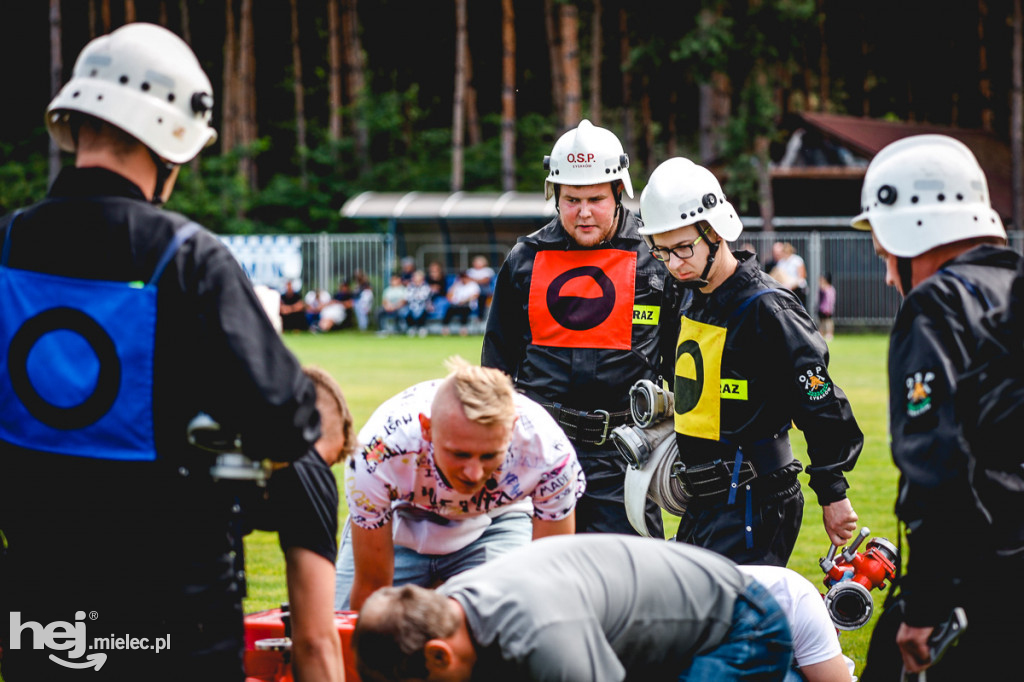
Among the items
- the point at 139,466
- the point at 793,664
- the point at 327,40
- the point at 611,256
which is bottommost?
the point at 793,664

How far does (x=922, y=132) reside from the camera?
36031 millimetres

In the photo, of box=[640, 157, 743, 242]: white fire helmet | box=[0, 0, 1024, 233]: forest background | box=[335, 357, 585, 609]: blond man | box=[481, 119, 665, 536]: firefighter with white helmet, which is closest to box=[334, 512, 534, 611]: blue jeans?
box=[335, 357, 585, 609]: blond man

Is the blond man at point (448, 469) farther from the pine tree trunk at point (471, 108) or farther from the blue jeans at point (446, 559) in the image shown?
the pine tree trunk at point (471, 108)

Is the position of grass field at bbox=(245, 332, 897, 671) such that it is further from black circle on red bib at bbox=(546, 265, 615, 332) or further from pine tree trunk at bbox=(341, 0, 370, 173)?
pine tree trunk at bbox=(341, 0, 370, 173)

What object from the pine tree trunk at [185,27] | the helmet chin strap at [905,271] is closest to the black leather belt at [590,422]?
the helmet chin strap at [905,271]

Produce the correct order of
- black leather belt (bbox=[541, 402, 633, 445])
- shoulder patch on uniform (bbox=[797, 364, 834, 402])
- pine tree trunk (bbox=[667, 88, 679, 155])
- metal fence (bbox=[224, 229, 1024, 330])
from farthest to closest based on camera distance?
pine tree trunk (bbox=[667, 88, 679, 155]) → metal fence (bbox=[224, 229, 1024, 330]) → black leather belt (bbox=[541, 402, 633, 445]) → shoulder patch on uniform (bbox=[797, 364, 834, 402])

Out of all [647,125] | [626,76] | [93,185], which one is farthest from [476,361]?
Result: [647,125]

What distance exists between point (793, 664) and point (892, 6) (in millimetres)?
43436

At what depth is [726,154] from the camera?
33.8m

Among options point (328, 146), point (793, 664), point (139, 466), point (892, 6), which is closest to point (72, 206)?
point (139, 466)

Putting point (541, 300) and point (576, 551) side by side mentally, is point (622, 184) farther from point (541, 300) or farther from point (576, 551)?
point (576, 551)

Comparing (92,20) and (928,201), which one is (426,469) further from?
(92,20)

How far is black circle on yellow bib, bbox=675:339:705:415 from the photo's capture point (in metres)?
5.06

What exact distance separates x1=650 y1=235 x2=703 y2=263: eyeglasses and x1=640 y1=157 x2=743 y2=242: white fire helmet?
0.09 meters
